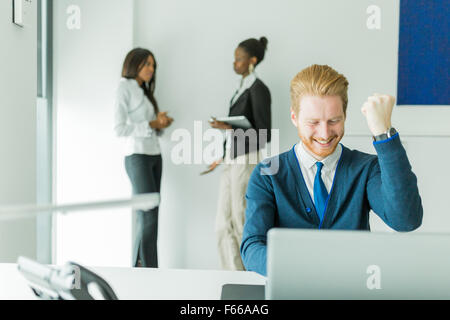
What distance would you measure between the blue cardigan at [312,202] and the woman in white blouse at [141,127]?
156cm

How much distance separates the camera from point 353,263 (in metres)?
0.55

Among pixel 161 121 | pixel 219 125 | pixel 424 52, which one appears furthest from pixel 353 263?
pixel 424 52

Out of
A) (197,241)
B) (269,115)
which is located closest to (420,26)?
(269,115)

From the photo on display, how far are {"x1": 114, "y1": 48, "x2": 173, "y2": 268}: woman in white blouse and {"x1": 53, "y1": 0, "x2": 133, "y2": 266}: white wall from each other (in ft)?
0.65

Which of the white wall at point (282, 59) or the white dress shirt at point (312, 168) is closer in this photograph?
the white dress shirt at point (312, 168)

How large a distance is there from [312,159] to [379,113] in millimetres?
255

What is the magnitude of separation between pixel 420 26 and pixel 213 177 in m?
1.60

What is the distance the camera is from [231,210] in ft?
8.66

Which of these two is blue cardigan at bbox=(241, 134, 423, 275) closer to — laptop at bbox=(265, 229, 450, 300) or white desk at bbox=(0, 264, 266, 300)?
white desk at bbox=(0, 264, 266, 300)

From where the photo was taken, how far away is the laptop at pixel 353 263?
0.54 m

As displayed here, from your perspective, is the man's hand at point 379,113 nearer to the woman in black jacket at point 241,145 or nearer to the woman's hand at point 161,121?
the woman in black jacket at point 241,145

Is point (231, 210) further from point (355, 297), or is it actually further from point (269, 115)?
point (355, 297)

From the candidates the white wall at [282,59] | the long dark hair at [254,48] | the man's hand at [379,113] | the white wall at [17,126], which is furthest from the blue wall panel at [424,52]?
the white wall at [17,126]

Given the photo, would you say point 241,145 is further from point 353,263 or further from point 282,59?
point 353,263
